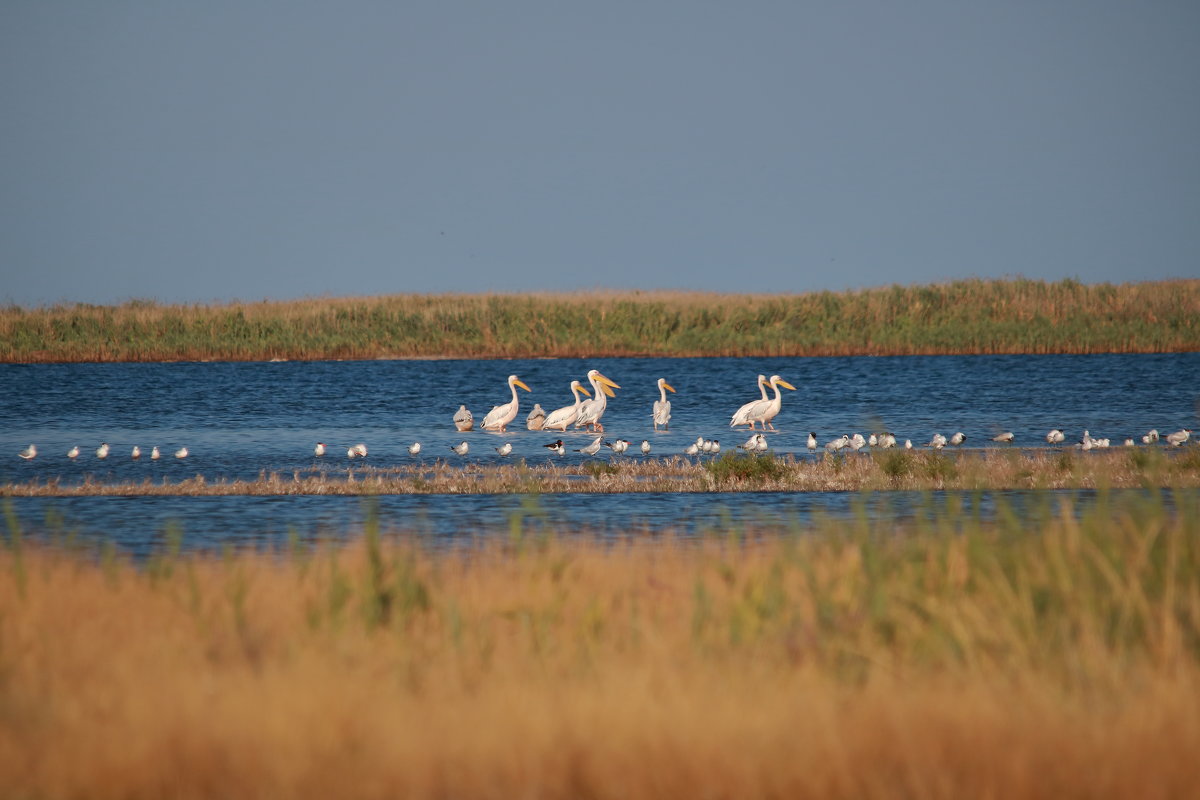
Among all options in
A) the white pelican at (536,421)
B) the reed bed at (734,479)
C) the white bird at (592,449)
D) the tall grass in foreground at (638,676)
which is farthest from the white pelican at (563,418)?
the tall grass in foreground at (638,676)

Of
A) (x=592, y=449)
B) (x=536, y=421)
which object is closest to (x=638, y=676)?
(x=592, y=449)

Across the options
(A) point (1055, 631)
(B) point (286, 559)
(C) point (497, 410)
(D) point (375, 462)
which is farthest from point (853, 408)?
(A) point (1055, 631)

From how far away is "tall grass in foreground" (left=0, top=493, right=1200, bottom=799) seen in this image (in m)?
4.89

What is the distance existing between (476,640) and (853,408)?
22654mm

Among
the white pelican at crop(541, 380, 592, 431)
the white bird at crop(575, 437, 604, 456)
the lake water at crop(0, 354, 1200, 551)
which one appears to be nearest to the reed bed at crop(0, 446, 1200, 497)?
the lake water at crop(0, 354, 1200, 551)

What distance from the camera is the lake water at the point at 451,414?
13.1 metres

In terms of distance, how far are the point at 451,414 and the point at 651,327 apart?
1927 centimetres

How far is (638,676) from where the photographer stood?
18.2ft

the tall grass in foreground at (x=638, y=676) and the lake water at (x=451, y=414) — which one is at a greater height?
the tall grass in foreground at (x=638, y=676)

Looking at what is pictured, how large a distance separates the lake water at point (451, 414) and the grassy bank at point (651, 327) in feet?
2.44

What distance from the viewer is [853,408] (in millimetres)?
28172

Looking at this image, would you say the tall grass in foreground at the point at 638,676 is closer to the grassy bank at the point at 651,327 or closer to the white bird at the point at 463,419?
the white bird at the point at 463,419

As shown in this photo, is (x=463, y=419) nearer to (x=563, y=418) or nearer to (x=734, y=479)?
(x=563, y=418)

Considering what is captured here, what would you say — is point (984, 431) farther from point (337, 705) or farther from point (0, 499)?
point (337, 705)
